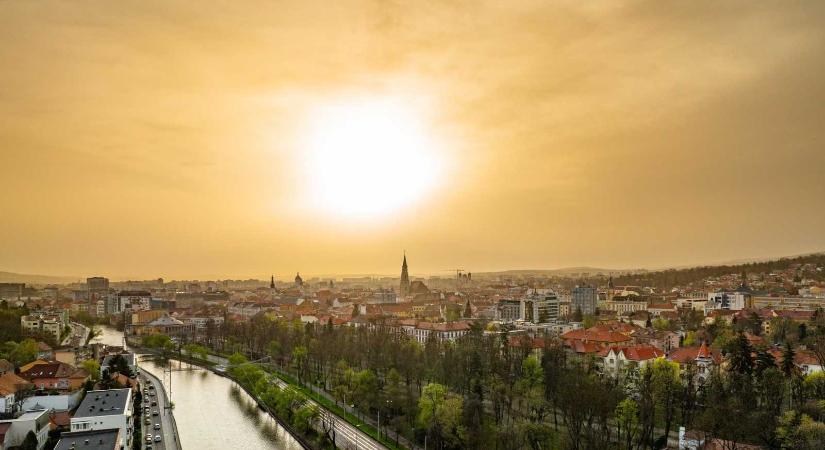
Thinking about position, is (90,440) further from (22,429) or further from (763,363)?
(763,363)

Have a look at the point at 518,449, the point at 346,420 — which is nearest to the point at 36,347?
the point at 346,420

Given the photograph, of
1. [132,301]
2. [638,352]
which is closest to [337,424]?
[638,352]

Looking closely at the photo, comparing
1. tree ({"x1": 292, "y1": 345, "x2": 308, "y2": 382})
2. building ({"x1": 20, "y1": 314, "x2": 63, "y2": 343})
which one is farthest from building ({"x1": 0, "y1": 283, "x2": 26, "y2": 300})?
tree ({"x1": 292, "y1": 345, "x2": 308, "y2": 382})

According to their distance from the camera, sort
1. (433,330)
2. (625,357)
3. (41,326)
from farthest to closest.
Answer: (433,330) < (41,326) < (625,357)

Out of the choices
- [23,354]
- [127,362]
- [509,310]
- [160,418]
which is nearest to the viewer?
[160,418]

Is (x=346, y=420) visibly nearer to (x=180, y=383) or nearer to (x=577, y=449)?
(x=577, y=449)

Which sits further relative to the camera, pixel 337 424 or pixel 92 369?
pixel 92 369
